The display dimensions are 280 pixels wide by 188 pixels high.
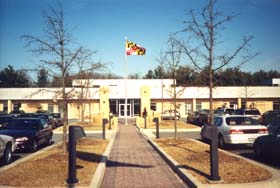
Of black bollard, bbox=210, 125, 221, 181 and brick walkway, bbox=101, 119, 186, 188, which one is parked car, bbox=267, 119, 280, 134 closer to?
brick walkway, bbox=101, 119, 186, 188

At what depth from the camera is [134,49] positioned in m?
40.4

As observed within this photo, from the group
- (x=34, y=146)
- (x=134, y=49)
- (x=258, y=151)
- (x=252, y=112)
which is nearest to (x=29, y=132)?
(x=34, y=146)

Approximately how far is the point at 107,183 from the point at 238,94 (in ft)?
174

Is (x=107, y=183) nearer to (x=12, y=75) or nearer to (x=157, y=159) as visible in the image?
(x=157, y=159)

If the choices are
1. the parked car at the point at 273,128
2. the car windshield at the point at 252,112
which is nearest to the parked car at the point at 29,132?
the parked car at the point at 273,128

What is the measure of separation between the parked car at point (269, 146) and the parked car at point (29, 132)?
32.0ft

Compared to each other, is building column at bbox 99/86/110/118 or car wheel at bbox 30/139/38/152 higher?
building column at bbox 99/86/110/118

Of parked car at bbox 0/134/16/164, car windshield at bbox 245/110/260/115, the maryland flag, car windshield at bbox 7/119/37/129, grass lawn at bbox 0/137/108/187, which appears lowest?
grass lawn at bbox 0/137/108/187

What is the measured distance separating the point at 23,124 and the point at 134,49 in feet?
75.0

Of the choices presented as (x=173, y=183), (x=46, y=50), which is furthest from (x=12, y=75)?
(x=173, y=183)

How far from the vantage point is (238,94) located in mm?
59875

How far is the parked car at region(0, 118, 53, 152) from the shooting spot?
55.8ft

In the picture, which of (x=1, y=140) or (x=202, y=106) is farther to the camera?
(x=202, y=106)

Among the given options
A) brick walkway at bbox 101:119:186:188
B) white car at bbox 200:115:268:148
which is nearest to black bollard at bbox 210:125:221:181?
brick walkway at bbox 101:119:186:188
